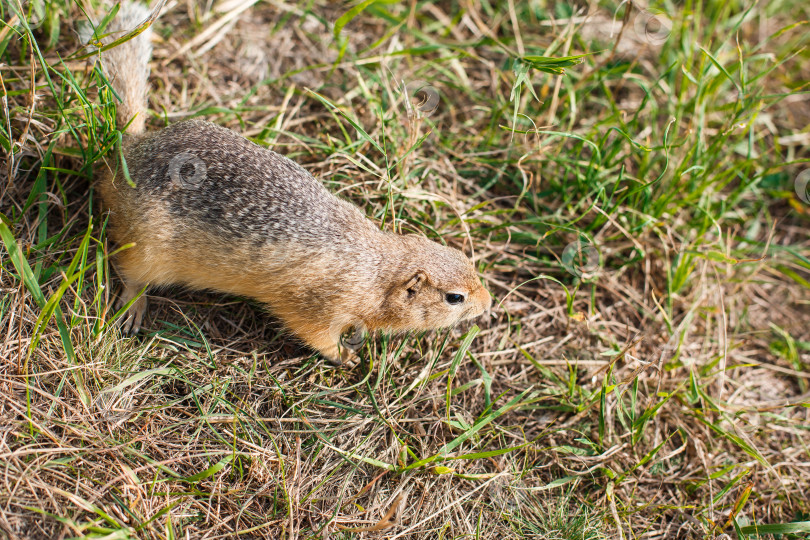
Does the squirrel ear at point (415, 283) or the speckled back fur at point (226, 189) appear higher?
the speckled back fur at point (226, 189)

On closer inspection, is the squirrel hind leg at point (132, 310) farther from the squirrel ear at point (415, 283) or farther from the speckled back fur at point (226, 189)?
the squirrel ear at point (415, 283)

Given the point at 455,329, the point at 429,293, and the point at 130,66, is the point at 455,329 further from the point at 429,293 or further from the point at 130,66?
the point at 130,66

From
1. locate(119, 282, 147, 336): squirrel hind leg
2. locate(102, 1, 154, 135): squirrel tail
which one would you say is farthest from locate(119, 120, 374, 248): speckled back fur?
locate(119, 282, 147, 336): squirrel hind leg

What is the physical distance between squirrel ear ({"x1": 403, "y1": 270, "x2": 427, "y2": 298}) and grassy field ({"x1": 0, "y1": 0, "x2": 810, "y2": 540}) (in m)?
0.41

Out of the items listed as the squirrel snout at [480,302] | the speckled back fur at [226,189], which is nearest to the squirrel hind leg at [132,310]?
the speckled back fur at [226,189]

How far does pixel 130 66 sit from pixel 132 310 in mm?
1712

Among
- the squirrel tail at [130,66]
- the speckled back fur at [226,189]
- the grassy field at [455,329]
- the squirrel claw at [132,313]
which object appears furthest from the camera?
the squirrel tail at [130,66]

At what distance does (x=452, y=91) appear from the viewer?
17.3ft

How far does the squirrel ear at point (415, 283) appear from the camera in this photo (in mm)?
3906

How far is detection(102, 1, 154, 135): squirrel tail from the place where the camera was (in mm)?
4031

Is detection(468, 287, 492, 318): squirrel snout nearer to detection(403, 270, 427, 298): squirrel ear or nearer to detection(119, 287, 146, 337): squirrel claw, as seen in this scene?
detection(403, 270, 427, 298): squirrel ear

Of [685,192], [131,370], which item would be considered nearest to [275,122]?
[131,370]

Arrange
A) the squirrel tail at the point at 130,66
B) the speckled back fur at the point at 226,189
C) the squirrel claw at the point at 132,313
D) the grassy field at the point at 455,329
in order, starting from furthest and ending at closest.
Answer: the squirrel tail at the point at 130,66 → the squirrel claw at the point at 132,313 → the speckled back fur at the point at 226,189 → the grassy field at the point at 455,329

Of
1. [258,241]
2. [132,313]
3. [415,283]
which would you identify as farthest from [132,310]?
[415,283]
